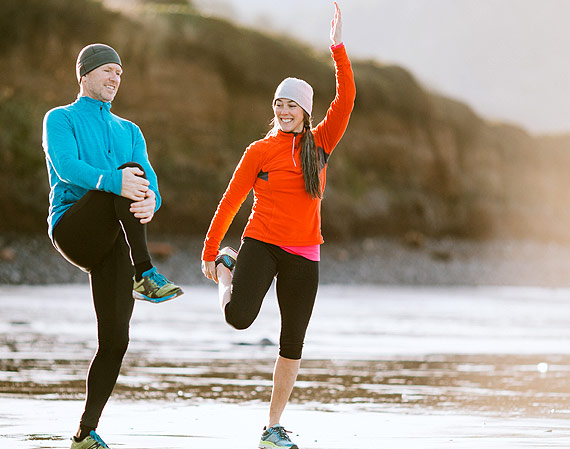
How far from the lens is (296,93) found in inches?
247

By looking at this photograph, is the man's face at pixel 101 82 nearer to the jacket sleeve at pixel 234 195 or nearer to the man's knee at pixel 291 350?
the jacket sleeve at pixel 234 195

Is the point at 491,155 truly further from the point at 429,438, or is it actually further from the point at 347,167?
the point at 429,438

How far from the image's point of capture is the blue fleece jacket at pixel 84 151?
5387 millimetres

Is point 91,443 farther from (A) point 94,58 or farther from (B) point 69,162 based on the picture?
(A) point 94,58

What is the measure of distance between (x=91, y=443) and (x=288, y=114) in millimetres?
2178

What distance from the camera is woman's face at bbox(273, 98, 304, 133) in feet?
20.7

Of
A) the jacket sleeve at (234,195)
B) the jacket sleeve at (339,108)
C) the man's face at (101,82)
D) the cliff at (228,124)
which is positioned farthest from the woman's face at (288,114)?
the cliff at (228,124)

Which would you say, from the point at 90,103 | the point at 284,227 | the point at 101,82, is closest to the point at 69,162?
the point at 90,103

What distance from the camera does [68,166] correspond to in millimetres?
5406

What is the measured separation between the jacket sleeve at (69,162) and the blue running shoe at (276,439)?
1639 millimetres

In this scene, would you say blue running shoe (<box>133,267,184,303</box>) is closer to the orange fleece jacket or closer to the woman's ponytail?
the orange fleece jacket

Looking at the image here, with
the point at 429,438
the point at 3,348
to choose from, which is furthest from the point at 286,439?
the point at 3,348

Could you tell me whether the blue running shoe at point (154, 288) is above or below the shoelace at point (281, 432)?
above

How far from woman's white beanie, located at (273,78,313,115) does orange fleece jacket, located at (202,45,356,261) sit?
152mm
